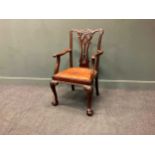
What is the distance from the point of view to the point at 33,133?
7.20ft

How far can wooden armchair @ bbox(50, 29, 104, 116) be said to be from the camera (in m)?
2.46

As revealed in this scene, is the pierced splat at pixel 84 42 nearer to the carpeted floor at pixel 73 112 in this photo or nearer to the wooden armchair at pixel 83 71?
the wooden armchair at pixel 83 71

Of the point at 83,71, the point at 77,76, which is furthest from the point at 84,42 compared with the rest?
the point at 77,76

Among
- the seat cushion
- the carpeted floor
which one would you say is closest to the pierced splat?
the seat cushion

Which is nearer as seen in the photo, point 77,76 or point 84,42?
point 77,76

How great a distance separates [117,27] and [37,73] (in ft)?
Answer: 4.50

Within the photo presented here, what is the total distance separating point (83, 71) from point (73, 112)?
518mm

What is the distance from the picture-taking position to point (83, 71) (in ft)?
8.80

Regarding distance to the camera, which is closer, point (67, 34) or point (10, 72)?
point (67, 34)

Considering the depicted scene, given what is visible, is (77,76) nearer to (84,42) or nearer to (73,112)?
(73,112)

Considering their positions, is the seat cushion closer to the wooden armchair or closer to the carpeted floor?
the wooden armchair

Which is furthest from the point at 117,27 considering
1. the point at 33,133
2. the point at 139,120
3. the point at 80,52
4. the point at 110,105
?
the point at 33,133
